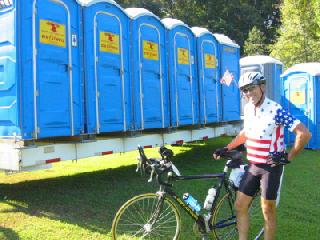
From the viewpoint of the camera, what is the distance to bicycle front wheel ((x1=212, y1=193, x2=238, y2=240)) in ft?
15.6

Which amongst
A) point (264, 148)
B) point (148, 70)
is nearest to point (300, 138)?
point (264, 148)

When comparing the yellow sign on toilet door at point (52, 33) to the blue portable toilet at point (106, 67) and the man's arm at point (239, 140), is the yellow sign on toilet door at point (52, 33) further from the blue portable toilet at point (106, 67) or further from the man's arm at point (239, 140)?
the man's arm at point (239, 140)

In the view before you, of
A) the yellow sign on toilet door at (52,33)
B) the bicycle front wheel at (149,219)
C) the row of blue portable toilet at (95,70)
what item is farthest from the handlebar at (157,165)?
the yellow sign on toilet door at (52,33)

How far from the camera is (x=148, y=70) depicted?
880 cm

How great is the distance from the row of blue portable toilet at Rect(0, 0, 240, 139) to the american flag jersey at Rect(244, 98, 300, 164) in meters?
3.32

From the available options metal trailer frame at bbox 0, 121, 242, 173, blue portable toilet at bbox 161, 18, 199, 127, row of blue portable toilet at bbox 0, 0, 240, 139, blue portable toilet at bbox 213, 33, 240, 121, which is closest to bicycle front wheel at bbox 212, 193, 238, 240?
metal trailer frame at bbox 0, 121, 242, 173

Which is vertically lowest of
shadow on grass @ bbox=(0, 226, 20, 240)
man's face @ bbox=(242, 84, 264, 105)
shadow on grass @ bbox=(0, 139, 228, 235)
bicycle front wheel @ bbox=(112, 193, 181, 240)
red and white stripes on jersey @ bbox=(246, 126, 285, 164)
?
shadow on grass @ bbox=(0, 226, 20, 240)

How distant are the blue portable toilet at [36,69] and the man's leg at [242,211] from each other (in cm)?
322

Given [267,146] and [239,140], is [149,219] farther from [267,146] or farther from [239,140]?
[267,146]

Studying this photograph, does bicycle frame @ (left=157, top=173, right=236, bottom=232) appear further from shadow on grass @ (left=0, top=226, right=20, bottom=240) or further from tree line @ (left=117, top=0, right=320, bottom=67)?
tree line @ (left=117, top=0, right=320, bottom=67)

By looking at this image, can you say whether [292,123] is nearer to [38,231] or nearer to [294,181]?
[38,231]

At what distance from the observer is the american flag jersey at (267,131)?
4125 mm

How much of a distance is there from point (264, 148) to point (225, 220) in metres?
1.04

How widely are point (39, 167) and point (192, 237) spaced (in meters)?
2.44
